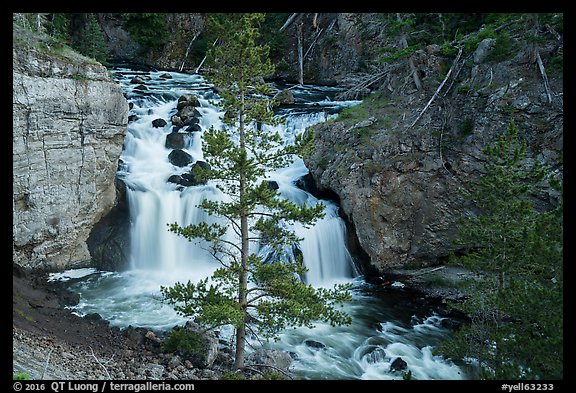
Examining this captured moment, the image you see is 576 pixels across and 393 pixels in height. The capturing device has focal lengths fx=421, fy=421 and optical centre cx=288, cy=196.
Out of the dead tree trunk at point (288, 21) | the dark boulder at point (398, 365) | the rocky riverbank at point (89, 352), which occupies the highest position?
the dead tree trunk at point (288, 21)

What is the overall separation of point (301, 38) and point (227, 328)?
29.4m

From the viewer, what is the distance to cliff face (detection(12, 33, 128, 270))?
13820 millimetres

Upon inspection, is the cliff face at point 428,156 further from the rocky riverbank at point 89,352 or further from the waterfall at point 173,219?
the rocky riverbank at point 89,352

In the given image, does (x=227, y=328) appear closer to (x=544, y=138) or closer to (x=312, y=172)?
(x=312, y=172)

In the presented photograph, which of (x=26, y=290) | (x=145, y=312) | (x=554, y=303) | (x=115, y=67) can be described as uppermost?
(x=115, y=67)

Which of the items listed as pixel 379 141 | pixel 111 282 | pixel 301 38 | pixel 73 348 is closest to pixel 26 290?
pixel 111 282

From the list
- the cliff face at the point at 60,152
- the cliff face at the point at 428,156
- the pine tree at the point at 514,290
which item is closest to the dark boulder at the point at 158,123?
the cliff face at the point at 60,152

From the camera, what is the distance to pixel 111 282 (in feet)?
50.0

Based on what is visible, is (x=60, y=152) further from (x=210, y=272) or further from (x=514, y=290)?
(x=514, y=290)

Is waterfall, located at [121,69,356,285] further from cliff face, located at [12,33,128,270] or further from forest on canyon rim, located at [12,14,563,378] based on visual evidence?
cliff face, located at [12,33,128,270]

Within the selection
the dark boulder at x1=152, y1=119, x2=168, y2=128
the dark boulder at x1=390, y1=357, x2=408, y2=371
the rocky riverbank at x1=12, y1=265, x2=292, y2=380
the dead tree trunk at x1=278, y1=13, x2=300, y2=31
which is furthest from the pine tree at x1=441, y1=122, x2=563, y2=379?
the dead tree trunk at x1=278, y1=13, x2=300, y2=31

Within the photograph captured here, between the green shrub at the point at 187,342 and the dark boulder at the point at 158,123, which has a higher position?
the dark boulder at the point at 158,123

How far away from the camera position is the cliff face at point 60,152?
1382cm

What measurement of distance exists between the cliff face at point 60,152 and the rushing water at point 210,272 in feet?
4.17
